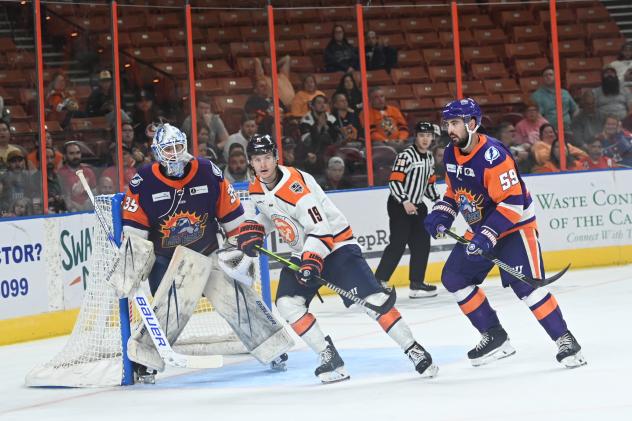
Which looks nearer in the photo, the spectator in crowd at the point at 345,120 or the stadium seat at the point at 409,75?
the spectator in crowd at the point at 345,120

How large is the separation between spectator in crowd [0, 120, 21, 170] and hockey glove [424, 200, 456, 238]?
3550 millimetres

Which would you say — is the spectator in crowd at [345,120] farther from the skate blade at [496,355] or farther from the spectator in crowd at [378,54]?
the skate blade at [496,355]

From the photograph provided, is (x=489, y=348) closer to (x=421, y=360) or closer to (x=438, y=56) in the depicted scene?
(x=421, y=360)

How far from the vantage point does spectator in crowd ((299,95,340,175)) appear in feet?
32.1

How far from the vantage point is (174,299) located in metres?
5.96

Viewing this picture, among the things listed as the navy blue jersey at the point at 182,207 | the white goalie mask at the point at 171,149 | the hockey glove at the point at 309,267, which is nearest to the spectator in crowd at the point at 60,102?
the navy blue jersey at the point at 182,207

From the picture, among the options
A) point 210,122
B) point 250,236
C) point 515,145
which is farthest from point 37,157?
point 515,145

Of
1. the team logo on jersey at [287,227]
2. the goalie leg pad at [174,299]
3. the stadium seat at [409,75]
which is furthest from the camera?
the stadium seat at [409,75]

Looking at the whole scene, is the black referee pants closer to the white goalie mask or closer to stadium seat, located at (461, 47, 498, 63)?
stadium seat, located at (461, 47, 498, 63)

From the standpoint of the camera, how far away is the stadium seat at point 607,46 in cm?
1109

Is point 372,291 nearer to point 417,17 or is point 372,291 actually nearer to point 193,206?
point 193,206

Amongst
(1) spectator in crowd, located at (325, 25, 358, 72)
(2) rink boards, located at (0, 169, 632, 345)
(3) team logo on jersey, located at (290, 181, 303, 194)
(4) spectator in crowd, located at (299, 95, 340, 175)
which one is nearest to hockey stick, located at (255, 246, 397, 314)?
(3) team logo on jersey, located at (290, 181, 303, 194)

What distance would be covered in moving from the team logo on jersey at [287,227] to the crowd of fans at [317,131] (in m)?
2.96

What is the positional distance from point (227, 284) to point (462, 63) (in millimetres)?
5103
